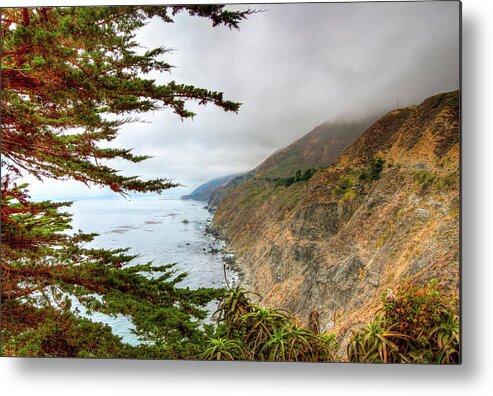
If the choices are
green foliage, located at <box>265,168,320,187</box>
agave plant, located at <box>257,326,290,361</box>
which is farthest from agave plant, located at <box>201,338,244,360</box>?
green foliage, located at <box>265,168,320,187</box>

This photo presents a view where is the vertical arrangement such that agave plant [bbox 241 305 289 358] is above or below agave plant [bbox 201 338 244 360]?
above

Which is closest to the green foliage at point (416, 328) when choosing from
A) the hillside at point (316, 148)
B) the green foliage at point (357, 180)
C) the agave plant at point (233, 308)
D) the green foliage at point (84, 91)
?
the green foliage at point (357, 180)

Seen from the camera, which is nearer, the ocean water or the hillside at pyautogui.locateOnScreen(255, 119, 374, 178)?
the hillside at pyautogui.locateOnScreen(255, 119, 374, 178)

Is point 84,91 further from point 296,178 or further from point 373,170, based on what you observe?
point 373,170

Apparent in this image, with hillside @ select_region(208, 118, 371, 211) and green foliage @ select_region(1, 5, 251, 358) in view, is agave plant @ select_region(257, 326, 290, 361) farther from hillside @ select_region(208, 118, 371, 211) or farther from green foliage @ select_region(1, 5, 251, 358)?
hillside @ select_region(208, 118, 371, 211)

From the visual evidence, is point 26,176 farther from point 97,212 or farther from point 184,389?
point 184,389

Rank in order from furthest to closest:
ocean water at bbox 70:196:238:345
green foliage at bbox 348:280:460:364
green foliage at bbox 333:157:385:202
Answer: ocean water at bbox 70:196:238:345
green foliage at bbox 333:157:385:202
green foliage at bbox 348:280:460:364

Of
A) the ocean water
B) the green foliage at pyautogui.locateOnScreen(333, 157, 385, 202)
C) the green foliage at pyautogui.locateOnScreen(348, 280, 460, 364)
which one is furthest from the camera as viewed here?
the ocean water

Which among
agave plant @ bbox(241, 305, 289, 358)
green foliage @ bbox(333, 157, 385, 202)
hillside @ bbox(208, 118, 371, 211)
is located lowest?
agave plant @ bbox(241, 305, 289, 358)

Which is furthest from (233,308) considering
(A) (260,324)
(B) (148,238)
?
(B) (148,238)
